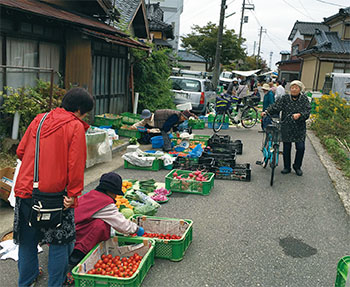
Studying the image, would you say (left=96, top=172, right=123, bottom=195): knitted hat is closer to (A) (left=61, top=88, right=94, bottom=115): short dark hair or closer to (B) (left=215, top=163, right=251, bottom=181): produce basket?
(A) (left=61, top=88, right=94, bottom=115): short dark hair

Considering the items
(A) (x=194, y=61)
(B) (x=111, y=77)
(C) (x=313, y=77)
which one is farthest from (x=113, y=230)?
(A) (x=194, y=61)

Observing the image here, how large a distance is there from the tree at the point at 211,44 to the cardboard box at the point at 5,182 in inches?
1820

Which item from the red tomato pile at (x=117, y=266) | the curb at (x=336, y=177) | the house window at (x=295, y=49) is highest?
the house window at (x=295, y=49)

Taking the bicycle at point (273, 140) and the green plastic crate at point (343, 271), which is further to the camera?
the bicycle at point (273, 140)

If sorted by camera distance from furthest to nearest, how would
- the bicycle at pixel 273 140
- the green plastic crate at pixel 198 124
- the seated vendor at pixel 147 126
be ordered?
the green plastic crate at pixel 198 124 → the seated vendor at pixel 147 126 → the bicycle at pixel 273 140

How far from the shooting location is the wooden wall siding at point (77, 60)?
10590 mm

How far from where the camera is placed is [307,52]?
1251 inches

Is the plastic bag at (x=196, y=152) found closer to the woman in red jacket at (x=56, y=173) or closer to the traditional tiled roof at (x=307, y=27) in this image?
the woman in red jacket at (x=56, y=173)

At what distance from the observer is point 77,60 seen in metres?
10.7

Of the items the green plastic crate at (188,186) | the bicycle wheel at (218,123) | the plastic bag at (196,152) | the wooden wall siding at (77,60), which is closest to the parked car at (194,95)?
the bicycle wheel at (218,123)

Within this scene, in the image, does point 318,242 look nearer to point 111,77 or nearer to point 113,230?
point 113,230

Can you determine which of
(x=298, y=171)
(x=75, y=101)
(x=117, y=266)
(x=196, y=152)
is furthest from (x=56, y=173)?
(x=298, y=171)

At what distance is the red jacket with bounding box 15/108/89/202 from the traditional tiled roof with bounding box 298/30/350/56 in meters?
29.6

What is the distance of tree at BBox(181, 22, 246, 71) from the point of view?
1980 inches
